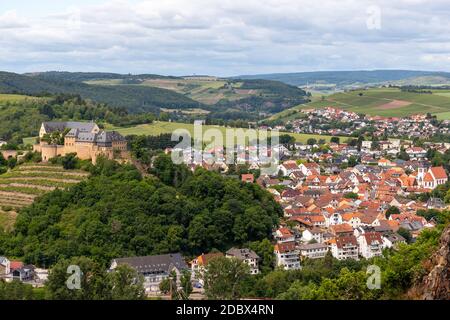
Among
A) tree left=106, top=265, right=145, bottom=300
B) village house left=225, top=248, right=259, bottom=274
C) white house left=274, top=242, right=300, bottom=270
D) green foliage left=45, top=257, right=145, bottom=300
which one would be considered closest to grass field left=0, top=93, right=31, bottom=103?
white house left=274, top=242, right=300, bottom=270

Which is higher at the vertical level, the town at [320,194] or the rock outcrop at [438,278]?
the rock outcrop at [438,278]

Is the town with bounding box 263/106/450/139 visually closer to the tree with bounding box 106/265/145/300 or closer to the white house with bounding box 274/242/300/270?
the white house with bounding box 274/242/300/270

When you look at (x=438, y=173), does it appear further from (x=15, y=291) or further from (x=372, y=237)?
(x=15, y=291)

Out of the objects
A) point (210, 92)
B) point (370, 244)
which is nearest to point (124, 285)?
point (370, 244)

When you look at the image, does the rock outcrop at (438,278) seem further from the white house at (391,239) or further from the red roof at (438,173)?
the red roof at (438,173)

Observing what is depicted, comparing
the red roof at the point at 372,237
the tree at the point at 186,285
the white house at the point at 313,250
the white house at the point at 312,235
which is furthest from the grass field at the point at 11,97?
the tree at the point at 186,285

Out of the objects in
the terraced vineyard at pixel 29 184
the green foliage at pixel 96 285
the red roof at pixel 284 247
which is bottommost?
the red roof at pixel 284 247
